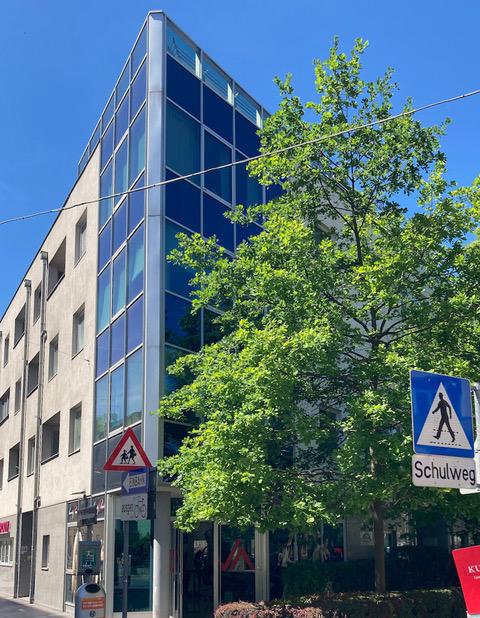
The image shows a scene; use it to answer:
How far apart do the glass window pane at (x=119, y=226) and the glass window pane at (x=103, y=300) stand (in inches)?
36.8

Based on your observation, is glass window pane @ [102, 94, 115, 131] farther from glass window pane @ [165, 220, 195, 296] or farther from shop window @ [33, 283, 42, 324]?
shop window @ [33, 283, 42, 324]

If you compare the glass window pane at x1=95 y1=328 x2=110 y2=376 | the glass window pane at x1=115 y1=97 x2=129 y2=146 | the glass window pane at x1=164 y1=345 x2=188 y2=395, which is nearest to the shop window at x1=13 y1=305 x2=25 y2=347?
the glass window pane at x1=95 y1=328 x2=110 y2=376

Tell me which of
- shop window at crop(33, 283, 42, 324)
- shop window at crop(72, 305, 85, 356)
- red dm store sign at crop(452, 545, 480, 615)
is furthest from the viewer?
shop window at crop(33, 283, 42, 324)

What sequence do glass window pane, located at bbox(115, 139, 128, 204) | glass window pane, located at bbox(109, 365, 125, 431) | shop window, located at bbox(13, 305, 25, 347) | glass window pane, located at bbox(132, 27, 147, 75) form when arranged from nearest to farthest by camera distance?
glass window pane, located at bbox(109, 365, 125, 431) < glass window pane, located at bbox(132, 27, 147, 75) < glass window pane, located at bbox(115, 139, 128, 204) < shop window, located at bbox(13, 305, 25, 347)

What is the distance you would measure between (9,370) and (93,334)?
54.5 ft

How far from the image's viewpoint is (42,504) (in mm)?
24281

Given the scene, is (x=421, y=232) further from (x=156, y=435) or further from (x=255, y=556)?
(x=255, y=556)

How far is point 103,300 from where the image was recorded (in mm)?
20094

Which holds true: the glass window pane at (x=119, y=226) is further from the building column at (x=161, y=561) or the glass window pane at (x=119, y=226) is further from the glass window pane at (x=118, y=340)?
the building column at (x=161, y=561)

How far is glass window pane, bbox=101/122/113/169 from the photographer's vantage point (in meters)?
20.9

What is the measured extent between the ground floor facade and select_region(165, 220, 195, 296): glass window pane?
4.40 metres

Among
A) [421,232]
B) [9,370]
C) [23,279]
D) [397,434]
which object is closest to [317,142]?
[421,232]

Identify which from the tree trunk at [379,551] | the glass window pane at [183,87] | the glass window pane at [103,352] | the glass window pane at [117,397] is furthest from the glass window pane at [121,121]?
the tree trunk at [379,551]

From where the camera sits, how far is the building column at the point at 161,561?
15203 millimetres
